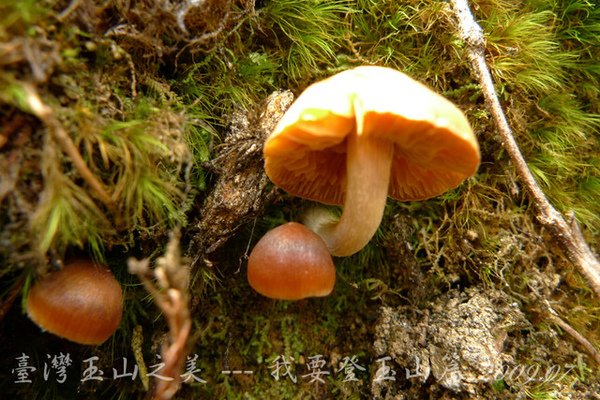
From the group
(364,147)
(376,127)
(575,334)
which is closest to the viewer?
(376,127)

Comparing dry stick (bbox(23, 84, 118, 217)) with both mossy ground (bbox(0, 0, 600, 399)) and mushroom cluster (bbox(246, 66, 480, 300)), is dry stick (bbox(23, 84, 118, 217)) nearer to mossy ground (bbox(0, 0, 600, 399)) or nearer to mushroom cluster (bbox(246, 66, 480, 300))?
mossy ground (bbox(0, 0, 600, 399))

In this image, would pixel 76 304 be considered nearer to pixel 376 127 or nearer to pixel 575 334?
pixel 376 127

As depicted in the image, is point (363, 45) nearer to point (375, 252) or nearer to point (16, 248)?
point (375, 252)

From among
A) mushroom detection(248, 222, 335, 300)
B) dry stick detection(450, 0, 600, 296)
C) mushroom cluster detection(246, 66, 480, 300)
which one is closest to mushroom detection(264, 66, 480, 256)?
mushroom cluster detection(246, 66, 480, 300)

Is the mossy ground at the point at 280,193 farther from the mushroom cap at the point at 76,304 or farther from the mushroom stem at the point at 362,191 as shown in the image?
the mushroom stem at the point at 362,191

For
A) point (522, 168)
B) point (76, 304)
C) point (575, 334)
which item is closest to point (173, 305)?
point (76, 304)

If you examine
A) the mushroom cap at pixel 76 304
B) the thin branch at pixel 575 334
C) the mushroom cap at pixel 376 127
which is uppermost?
the mushroom cap at pixel 376 127

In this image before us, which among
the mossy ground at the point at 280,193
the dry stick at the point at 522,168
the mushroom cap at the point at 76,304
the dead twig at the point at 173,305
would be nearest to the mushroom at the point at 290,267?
the mossy ground at the point at 280,193
